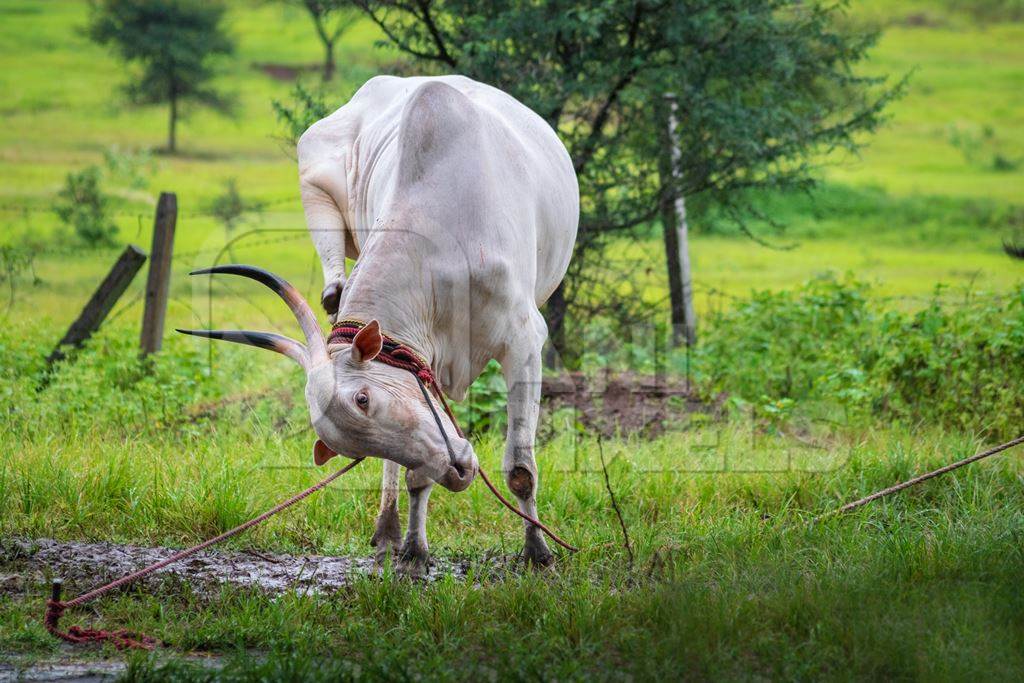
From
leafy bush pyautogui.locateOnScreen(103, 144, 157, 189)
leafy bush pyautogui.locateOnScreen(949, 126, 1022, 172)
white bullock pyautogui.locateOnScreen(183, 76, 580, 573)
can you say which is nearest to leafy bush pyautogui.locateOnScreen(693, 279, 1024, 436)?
white bullock pyautogui.locateOnScreen(183, 76, 580, 573)

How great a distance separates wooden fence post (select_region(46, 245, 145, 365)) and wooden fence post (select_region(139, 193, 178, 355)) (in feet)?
0.40

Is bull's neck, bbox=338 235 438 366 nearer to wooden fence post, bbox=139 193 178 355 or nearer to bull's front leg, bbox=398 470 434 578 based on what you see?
bull's front leg, bbox=398 470 434 578

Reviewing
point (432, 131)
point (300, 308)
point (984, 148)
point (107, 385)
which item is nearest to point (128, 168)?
point (107, 385)

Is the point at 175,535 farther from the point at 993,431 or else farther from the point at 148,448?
the point at 993,431

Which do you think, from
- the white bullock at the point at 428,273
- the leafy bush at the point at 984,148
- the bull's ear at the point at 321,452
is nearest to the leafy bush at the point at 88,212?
the white bullock at the point at 428,273

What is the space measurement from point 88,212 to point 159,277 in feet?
27.6

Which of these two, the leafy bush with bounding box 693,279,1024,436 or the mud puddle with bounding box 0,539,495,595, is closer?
the mud puddle with bounding box 0,539,495,595

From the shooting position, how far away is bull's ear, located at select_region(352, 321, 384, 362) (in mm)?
4191

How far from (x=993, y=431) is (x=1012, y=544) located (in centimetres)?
236

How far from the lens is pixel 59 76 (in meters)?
27.5

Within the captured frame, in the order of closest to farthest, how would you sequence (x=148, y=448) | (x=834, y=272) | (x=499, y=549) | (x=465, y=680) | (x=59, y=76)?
(x=465, y=680), (x=499, y=549), (x=148, y=448), (x=834, y=272), (x=59, y=76)

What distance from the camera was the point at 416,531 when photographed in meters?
5.55

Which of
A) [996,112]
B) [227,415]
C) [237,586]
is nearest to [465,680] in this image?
[237,586]

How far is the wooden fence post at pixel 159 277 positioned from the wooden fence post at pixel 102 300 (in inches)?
4.9
